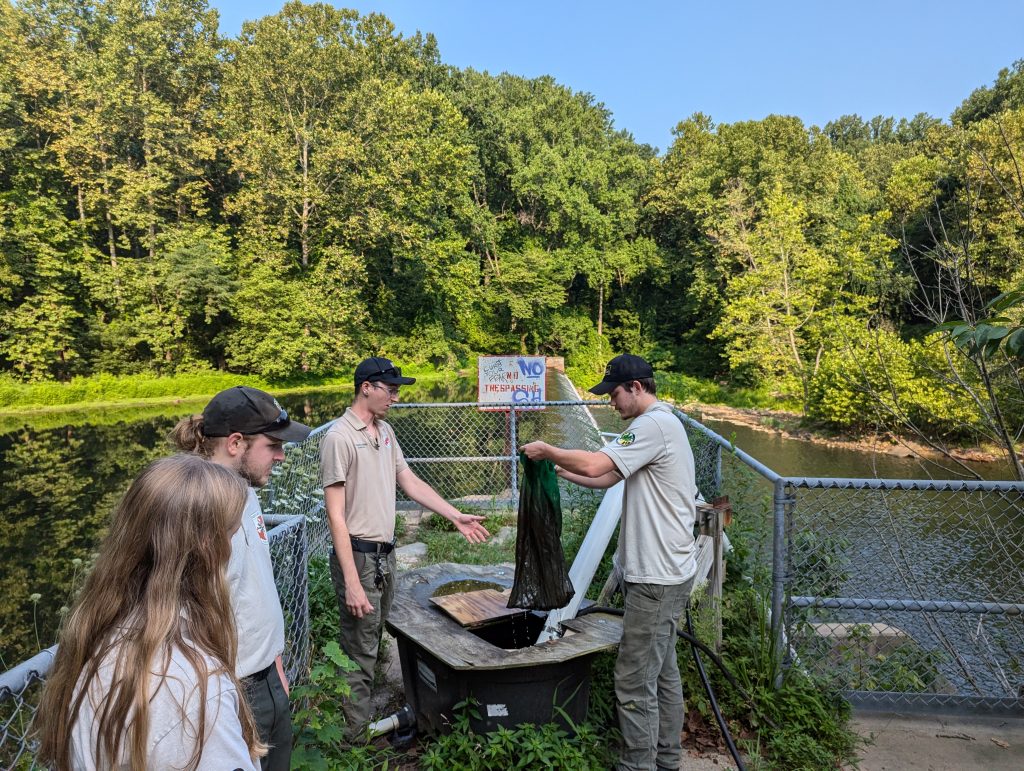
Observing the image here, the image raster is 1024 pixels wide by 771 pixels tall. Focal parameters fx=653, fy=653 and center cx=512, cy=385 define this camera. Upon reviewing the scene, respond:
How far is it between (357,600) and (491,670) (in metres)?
0.71

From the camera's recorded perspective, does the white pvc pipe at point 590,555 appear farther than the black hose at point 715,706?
Yes

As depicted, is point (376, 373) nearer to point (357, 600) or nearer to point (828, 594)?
point (357, 600)

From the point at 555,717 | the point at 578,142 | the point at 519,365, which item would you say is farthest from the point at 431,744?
the point at 578,142

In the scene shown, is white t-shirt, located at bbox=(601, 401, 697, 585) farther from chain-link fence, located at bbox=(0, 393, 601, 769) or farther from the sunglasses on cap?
chain-link fence, located at bbox=(0, 393, 601, 769)

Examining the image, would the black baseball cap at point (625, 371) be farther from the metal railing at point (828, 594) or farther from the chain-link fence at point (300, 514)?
the chain-link fence at point (300, 514)

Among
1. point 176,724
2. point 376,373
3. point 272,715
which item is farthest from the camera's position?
point 376,373

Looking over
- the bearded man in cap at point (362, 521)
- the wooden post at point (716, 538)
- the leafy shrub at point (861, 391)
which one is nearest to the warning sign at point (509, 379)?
the wooden post at point (716, 538)

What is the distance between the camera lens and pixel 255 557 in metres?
1.91

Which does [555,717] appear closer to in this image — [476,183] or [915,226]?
[915,226]

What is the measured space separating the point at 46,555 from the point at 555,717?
952 centimetres

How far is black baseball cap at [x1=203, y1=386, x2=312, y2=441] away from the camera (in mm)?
2062

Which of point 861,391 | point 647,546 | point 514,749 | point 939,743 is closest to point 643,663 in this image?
point 647,546

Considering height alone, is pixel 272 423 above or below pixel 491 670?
above

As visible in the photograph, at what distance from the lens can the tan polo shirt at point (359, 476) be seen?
10.3ft
